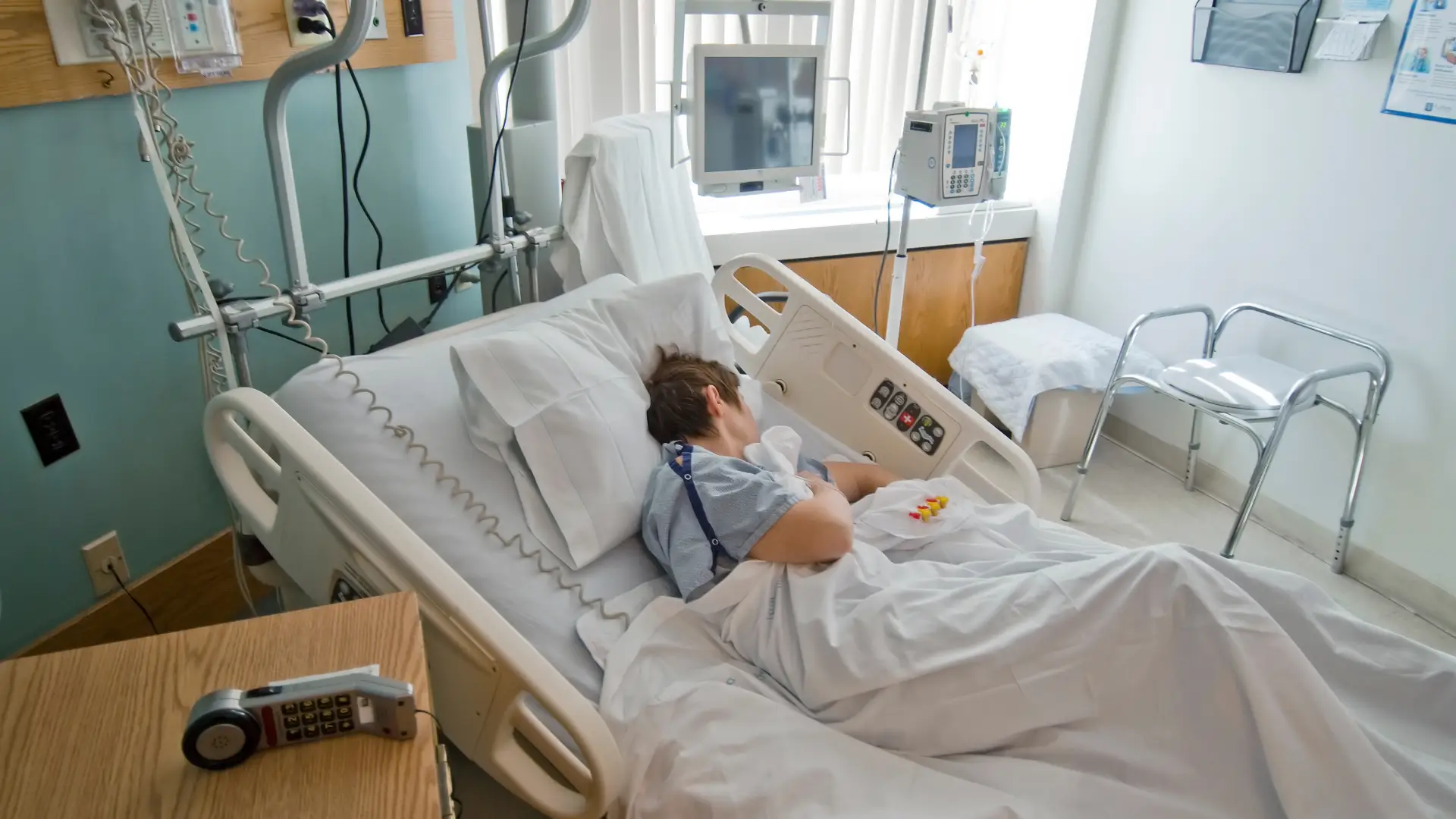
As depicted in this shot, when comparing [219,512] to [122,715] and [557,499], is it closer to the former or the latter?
[557,499]

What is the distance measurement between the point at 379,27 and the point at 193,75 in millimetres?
480

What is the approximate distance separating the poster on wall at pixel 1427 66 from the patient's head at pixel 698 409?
176cm

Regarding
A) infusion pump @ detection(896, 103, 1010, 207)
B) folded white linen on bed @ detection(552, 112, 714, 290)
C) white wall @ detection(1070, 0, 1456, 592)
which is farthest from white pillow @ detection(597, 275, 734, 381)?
white wall @ detection(1070, 0, 1456, 592)

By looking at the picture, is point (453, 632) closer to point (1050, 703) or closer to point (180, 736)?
point (180, 736)

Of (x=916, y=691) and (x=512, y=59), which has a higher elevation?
(x=512, y=59)

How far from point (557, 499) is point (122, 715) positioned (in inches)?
25.8

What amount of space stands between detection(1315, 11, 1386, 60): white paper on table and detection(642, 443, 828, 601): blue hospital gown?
6.20ft

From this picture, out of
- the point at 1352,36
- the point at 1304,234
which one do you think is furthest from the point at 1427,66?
the point at 1304,234

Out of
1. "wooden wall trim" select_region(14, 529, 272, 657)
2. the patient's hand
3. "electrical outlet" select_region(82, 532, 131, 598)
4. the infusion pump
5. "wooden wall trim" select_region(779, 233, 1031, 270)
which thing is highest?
the infusion pump

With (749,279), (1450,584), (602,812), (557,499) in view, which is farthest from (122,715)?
(1450,584)

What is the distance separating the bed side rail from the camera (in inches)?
68.9

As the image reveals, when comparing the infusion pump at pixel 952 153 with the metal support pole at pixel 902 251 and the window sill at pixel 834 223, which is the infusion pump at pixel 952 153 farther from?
the window sill at pixel 834 223

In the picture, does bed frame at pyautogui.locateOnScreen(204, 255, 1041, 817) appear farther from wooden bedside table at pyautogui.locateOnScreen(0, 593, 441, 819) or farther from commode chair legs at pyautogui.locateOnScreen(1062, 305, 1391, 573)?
commode chair legs at pyautogui.locateOnScreen(1062, 305, 1391, 573)

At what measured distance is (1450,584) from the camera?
2.19 metres
